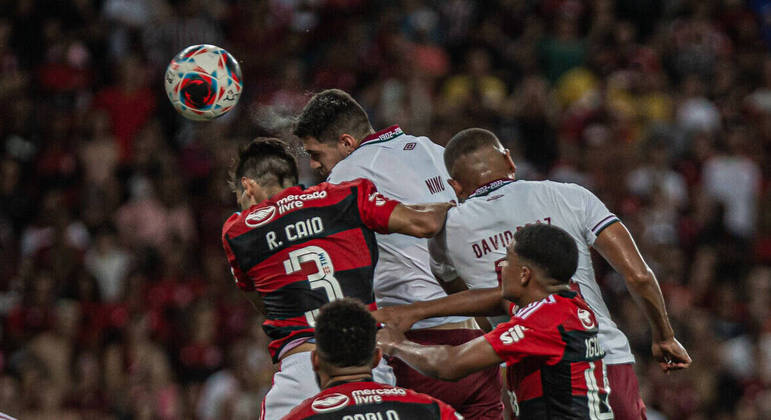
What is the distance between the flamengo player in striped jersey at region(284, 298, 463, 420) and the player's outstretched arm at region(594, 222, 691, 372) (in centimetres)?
158

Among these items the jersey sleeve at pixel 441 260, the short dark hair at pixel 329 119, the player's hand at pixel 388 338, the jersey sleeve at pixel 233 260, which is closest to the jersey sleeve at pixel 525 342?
the player's hand at pixel 388 338

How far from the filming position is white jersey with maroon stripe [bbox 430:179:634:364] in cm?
614

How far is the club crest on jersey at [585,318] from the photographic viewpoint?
5.46m

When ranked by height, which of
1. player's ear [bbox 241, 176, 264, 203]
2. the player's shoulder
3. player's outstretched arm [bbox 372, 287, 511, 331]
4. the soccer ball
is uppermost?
the soccer ball

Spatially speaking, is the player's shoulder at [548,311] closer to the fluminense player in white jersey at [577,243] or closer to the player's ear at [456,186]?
the fluminense player in white jersey at [577,243]

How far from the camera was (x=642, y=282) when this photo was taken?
6.12 meters

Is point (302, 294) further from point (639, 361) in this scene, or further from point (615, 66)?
point (615, 66)

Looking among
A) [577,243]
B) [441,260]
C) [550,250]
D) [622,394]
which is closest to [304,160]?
[441,260]

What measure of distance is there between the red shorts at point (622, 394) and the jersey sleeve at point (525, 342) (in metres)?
0.87

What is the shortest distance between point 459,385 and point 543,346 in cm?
125

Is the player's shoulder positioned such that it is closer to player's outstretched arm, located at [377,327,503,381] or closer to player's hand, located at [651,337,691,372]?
player's outstretched arm, located at [377,327,503,381]

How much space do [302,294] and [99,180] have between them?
8111 millimetres

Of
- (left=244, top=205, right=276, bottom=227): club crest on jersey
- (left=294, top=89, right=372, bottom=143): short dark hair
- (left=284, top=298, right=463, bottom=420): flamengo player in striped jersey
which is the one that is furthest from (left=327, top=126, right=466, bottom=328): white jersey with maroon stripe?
(left=284, top=298, right=463, bottom=420): flamengo player in striped jersey

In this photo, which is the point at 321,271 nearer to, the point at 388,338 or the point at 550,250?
the point at 388,338
